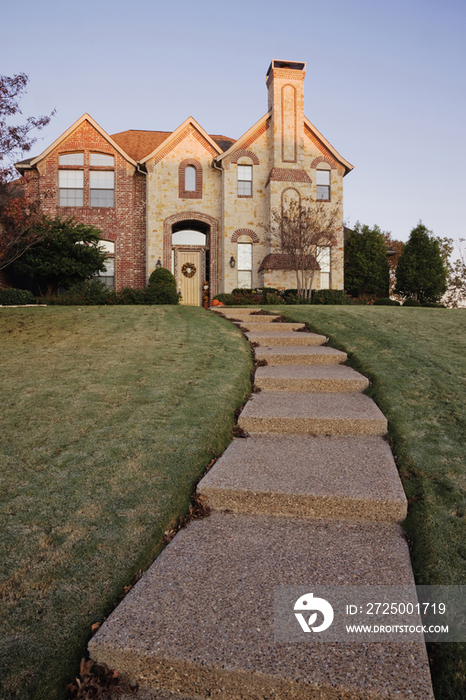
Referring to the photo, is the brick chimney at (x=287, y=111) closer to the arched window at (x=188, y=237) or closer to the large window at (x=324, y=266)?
the large window at (x=324, y=266)

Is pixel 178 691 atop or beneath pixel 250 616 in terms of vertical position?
beneath

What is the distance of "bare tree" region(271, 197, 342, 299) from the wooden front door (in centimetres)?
410

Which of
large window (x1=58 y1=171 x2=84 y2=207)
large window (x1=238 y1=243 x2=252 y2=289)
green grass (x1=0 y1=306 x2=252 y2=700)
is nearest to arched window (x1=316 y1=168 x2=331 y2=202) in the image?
large window (x1=238 y1=243 x2=252 y2=289)

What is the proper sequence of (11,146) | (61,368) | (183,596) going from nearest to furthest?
(183,596), (61,368), (11,146)

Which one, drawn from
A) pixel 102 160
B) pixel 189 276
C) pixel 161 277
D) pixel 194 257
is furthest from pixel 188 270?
pixel 102 160

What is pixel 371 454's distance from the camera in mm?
3439

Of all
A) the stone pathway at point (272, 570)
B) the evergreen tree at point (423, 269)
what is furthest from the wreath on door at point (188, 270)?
the stone pathway at point (272, 570)

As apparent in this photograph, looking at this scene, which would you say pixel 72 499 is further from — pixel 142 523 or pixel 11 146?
pixel 11 146

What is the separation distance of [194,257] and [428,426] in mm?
17802

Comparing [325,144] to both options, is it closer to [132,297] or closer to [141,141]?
[141,141]

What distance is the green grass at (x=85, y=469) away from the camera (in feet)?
6.18

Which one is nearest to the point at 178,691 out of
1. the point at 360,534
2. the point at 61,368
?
the point at 360,534

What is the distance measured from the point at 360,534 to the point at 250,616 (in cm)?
98

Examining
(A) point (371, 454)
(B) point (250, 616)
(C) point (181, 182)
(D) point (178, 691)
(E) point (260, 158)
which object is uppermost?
(E) point (260, 158)
